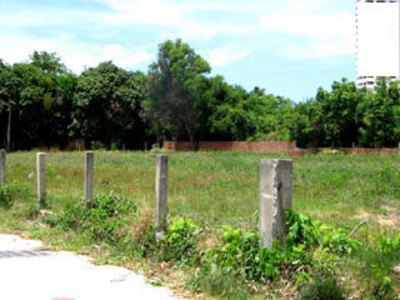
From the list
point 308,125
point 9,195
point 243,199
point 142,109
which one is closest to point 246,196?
point 243,199

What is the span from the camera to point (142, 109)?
51281mm

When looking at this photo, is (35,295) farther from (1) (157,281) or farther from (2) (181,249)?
(2) (181,249)

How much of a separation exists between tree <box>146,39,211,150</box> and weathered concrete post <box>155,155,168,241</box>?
42.9 m

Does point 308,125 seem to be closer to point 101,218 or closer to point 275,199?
point 101,218

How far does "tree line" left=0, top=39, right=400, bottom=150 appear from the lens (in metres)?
47.1

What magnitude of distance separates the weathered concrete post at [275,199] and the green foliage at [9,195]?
7.68 metres

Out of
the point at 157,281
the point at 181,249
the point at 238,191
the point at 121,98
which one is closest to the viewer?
the point at 157,281

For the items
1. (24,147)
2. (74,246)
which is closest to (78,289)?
(74,246)

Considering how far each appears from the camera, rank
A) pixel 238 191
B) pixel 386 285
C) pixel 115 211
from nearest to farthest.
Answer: pixel 386 285
pixel 115 211
pixel 238 191

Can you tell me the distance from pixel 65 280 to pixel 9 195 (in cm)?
612

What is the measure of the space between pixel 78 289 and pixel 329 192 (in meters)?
9.97

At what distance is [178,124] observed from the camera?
2037 inches

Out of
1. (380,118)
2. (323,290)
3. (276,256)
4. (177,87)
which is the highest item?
(177,87)

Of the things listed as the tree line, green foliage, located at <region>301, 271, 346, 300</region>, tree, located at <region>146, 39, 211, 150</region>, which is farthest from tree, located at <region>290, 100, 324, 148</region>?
green foliage, located at <region>301, 271, 346, 300</region>
